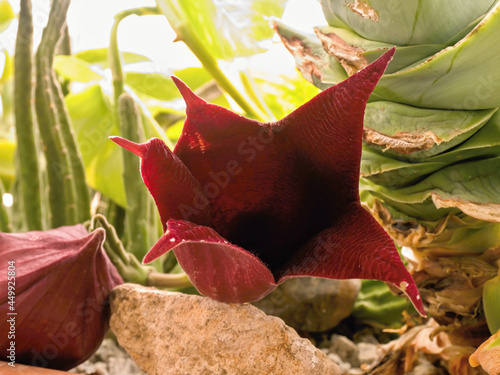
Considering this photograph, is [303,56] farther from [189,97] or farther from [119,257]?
[119,257]

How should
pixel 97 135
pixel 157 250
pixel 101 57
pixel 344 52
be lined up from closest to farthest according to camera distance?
1. pixel 157 250
2. pixel 344 52
3. pixel 97 135
4. pixel 101 57

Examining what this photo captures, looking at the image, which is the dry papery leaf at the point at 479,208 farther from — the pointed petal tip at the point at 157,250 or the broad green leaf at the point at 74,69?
the broad green leaf at the point at 74,69

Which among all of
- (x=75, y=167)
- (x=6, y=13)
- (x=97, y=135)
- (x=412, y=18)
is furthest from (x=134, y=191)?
(x=6, y=13)

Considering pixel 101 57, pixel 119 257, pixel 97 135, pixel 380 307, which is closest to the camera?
pixel 119 257

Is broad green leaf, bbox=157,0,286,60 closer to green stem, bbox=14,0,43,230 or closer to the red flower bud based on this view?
green stem, bbox=14,0,43,230

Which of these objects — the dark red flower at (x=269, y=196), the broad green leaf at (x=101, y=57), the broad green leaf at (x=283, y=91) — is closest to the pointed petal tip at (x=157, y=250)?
the dark red flower at (x=269, y=196)

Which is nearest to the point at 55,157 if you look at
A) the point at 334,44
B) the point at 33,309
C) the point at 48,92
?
the point at 48,92

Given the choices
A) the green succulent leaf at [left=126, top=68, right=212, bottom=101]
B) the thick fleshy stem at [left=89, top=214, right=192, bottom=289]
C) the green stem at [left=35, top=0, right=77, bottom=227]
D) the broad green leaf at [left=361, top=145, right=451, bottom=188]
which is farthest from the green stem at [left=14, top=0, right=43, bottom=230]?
the broad green leaf at [left=361, top=145, right=451, bottom=188]
